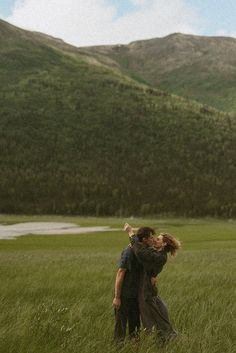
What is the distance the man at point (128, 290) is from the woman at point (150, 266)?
0.13 meters

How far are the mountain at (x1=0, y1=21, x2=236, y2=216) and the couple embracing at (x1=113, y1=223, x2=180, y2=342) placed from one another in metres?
81.7

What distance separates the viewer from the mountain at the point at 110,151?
317 ft

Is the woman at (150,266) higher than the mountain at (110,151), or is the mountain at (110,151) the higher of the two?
the mountain at (110,151)

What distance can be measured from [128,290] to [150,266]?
1.79 feet

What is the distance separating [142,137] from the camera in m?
Answer: 130

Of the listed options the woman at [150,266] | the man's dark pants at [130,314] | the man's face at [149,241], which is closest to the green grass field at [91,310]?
the man's dark pants at [130,314]

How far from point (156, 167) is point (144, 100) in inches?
1785

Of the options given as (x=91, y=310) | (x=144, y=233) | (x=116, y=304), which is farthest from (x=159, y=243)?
(x=91, y=310)

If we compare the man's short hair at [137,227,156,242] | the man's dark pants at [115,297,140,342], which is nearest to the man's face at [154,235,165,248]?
the man's short hair at [137,227,156,242]

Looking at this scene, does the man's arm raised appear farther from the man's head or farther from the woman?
the man's head

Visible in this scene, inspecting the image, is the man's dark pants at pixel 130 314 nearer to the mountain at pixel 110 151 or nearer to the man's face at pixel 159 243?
the man's face at pixel 159 243

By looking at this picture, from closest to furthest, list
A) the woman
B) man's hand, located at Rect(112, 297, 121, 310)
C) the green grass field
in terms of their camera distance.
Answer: the green grass field < the woman < man's hand, located at Rect(112, 297, 121, 310)

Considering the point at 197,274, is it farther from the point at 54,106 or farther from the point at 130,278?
the point at 54,106

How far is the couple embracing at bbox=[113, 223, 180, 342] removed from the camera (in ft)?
30.0
